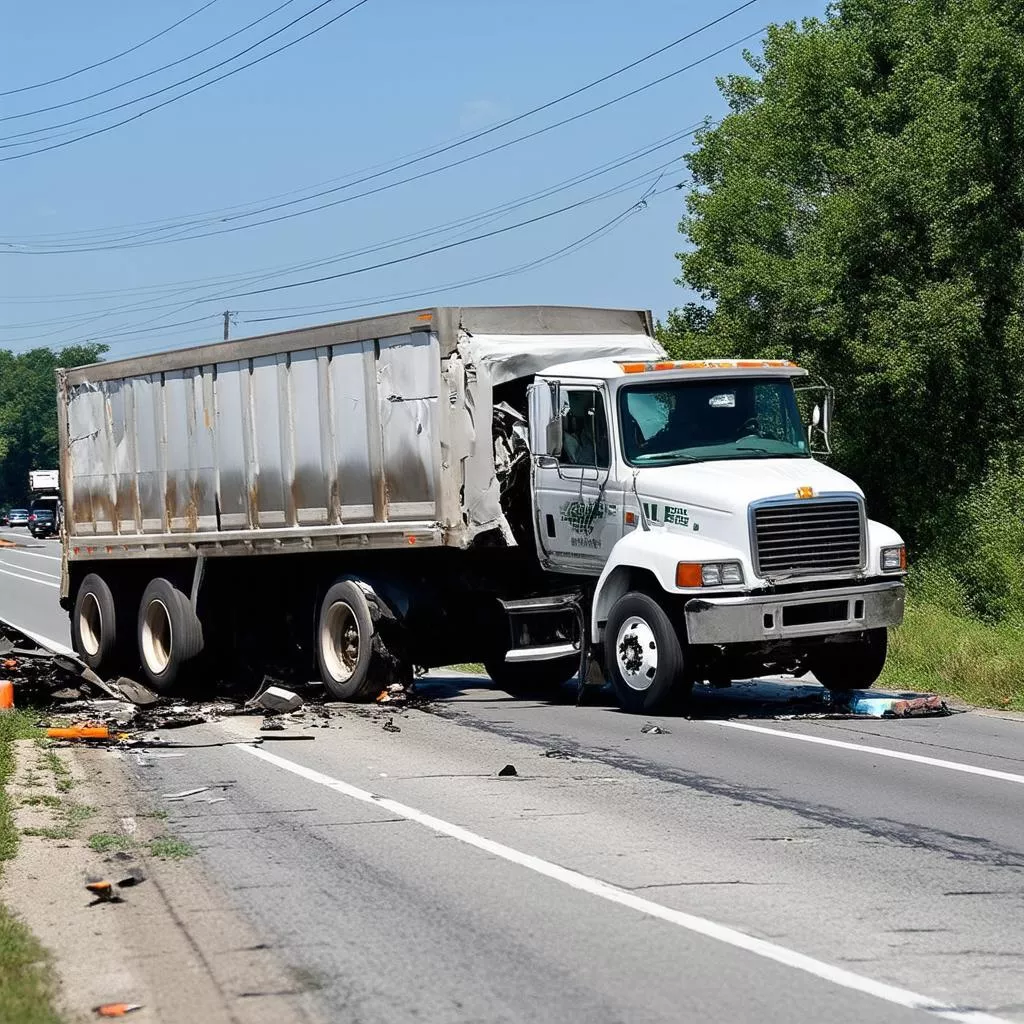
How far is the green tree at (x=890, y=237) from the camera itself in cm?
3394

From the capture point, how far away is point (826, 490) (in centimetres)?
1372

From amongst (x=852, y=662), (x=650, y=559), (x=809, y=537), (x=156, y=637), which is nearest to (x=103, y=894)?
(x=650, y=559)

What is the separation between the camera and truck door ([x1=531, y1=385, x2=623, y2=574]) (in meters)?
14.5

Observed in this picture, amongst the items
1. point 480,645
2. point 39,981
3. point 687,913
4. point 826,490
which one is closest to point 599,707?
point 480,645

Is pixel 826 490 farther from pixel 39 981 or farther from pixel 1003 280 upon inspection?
pixel 1003 280

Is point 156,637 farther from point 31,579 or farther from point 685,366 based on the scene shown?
Result: point 31,579

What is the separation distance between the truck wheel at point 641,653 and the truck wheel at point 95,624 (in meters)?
7.44

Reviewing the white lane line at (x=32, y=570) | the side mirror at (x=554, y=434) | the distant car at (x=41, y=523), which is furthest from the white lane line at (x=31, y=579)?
the side mirror at (x=554, y=434)

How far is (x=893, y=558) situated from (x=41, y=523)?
75574 mm

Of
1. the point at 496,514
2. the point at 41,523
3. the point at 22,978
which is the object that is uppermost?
the point at 496,514

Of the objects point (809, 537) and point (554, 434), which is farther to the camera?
point (554, 434)

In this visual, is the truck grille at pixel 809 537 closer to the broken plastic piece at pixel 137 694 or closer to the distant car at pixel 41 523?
the broken plastic piece at pixel 137 694

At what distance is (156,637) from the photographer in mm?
18734

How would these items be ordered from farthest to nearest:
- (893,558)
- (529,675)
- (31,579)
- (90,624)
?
1. (31,579)
2. (90,624)
3. (529,675)
4. (893,558)
